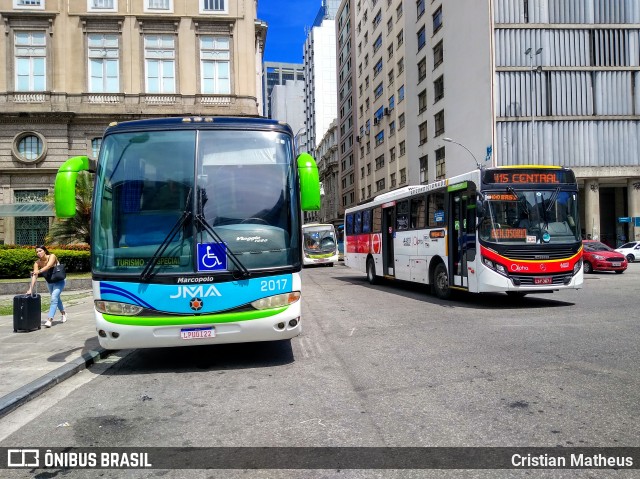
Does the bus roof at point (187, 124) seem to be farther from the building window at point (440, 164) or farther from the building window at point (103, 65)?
the building window at point (440, 164)

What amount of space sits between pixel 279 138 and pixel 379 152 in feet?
180

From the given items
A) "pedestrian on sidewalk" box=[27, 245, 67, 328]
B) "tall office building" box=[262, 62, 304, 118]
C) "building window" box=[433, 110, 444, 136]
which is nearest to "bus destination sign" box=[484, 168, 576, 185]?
"pedestrian on sidewalk" box=[27, 245, 67, 328]

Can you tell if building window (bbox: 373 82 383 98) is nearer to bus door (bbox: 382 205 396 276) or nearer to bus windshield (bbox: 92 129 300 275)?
bus door (bbox: 382 205 396 276)

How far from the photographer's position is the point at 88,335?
30.8ft

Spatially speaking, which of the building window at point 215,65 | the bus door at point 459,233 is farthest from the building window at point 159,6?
the bus door at point 459,233

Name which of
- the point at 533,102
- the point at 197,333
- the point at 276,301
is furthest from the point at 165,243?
the point at 533,102

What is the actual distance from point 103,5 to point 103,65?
13.1 ft

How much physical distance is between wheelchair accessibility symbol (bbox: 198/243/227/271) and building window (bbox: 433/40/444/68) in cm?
4165

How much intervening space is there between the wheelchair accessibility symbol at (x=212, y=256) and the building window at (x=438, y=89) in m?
40.5

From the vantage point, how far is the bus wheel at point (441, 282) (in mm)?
13808

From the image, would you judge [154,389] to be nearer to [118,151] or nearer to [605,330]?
[118,151]

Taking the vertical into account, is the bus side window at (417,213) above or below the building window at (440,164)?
below

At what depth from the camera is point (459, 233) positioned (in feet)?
42.0

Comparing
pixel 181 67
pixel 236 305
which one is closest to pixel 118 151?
pixel 236 305
